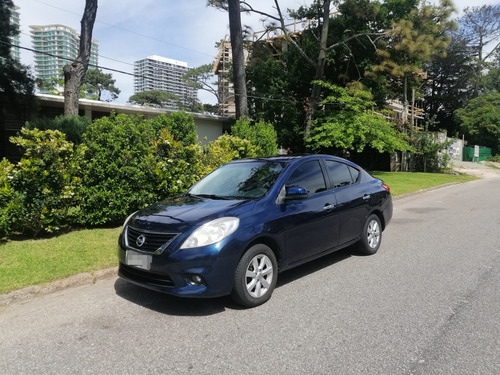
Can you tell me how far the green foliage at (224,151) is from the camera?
9930mm

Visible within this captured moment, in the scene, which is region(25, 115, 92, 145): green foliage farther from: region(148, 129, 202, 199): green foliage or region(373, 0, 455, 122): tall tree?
region(373, 0, 455, 122): tall tree

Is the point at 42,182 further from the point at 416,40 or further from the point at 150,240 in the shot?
the point at 416,40

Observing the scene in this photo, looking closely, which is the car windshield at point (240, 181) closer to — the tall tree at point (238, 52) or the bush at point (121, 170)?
the bush at point (121, 170)

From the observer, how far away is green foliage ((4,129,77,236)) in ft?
20.8

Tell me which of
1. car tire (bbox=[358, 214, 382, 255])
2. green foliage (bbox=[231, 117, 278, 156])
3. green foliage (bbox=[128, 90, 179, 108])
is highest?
Answer: green foliage (bbox=[128, 90, 179, 108])

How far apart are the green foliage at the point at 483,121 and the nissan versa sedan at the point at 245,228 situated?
1885 inches

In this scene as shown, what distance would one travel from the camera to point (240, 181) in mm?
5121

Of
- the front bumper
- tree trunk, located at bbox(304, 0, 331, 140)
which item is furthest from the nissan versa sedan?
tree trunk, located at bbox(304, 0, 331, 140)

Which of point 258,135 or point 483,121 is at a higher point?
point 483,121

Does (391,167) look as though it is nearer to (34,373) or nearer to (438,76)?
(34,373)

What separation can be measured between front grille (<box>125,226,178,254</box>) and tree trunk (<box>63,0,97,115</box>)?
32.3 feet

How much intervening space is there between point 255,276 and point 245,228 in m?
0.55

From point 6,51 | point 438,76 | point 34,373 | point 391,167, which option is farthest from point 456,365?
point 438,76

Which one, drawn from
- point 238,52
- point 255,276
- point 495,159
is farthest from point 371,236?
point 495,159
